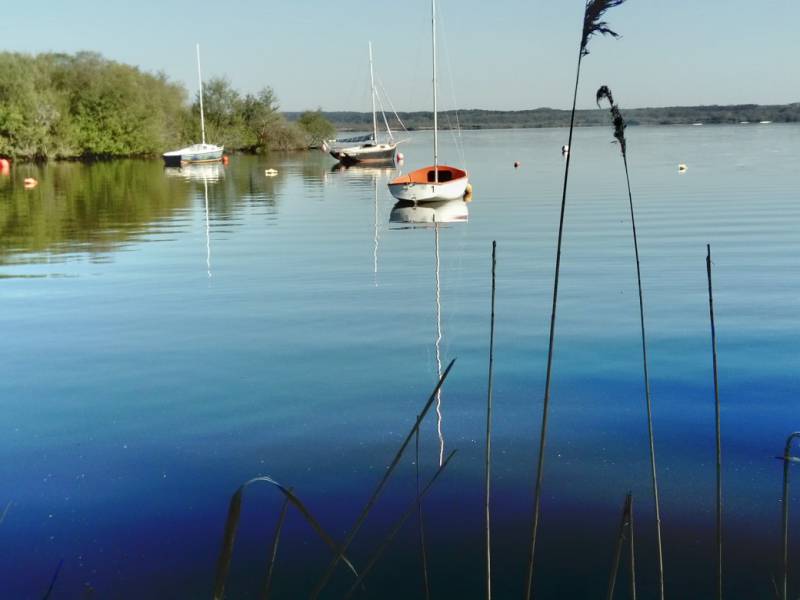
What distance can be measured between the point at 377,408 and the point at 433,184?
2185cm

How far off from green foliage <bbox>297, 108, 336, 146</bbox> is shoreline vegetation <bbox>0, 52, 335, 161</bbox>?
146 inches

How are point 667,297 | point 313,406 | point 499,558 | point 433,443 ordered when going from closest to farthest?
point 499,558, point 433,443, point 313,406, point 667,297

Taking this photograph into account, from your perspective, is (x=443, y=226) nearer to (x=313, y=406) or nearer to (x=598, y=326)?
(x=598, y=326)

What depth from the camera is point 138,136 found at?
82875mm

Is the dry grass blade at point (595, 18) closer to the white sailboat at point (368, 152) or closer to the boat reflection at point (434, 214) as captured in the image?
the boat reflection at point (434, 214)

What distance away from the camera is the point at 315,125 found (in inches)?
4181

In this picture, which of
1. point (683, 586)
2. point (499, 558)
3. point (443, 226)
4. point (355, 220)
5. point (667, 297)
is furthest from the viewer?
point (355, 220)

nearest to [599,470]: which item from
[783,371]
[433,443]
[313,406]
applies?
[433,443]

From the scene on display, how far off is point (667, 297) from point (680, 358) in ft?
12.5

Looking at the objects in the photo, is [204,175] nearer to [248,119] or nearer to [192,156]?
[192,156]

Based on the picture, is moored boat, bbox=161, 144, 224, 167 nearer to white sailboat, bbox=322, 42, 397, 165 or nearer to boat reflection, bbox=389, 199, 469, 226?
white sailboat, bbox=322, 42, 397, 165

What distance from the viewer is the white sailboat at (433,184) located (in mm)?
29672

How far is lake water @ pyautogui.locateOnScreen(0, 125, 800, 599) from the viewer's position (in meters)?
5.40

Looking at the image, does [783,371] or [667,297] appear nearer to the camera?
[783,371]
